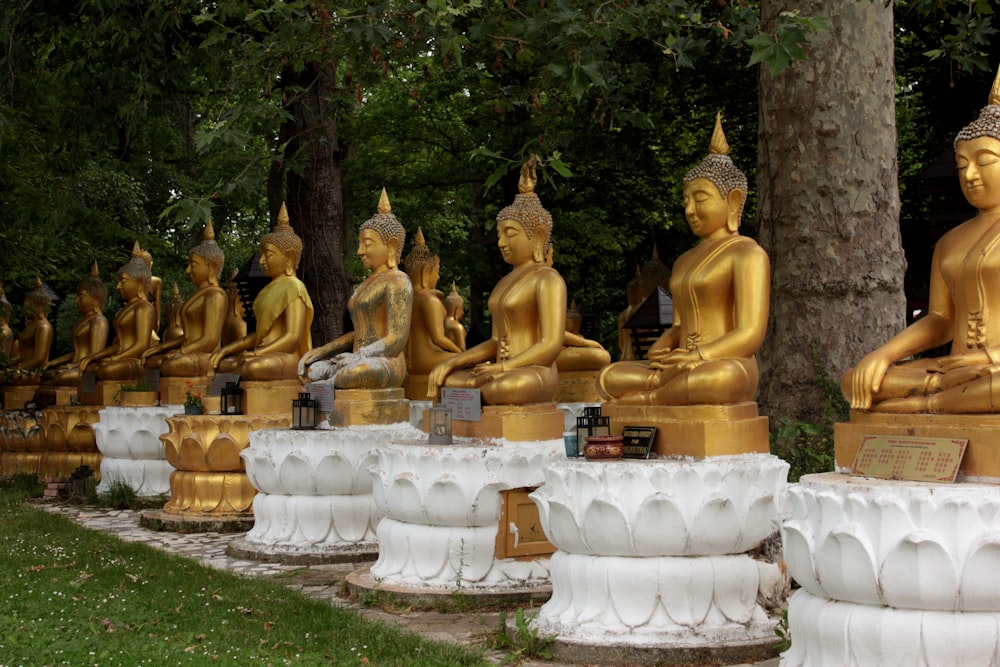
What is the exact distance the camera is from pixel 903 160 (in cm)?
1830

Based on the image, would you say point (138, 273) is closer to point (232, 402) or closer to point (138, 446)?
point (138, 446)

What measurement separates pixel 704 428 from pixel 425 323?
16.1 feet

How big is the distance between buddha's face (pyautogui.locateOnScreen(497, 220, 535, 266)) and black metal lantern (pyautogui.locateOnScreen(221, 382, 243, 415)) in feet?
13.4

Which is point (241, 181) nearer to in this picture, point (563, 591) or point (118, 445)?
point (563, 591)

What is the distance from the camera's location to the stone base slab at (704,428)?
6.27 meters

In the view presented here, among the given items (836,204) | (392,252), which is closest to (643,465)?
(836,204)

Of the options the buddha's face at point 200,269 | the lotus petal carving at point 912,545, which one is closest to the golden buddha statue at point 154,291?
the buddha's face at point 200,269

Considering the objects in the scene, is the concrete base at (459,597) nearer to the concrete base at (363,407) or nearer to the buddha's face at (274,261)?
the concrete base at (363,407)

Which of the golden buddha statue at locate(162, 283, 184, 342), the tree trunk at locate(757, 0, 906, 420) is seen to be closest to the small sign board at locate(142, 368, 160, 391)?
the golden buddha statue at locate(162, 283, 184, 342)

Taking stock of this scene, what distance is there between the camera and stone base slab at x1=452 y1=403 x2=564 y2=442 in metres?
7.71

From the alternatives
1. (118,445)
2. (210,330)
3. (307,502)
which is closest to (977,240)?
(307,502)

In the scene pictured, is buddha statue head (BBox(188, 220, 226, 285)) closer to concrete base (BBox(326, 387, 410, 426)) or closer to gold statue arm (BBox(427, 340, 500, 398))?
concrete base (BBox(326, 387, 410, 426))

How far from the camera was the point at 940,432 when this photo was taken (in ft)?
16.7

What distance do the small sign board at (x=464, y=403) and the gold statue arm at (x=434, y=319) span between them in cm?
279
